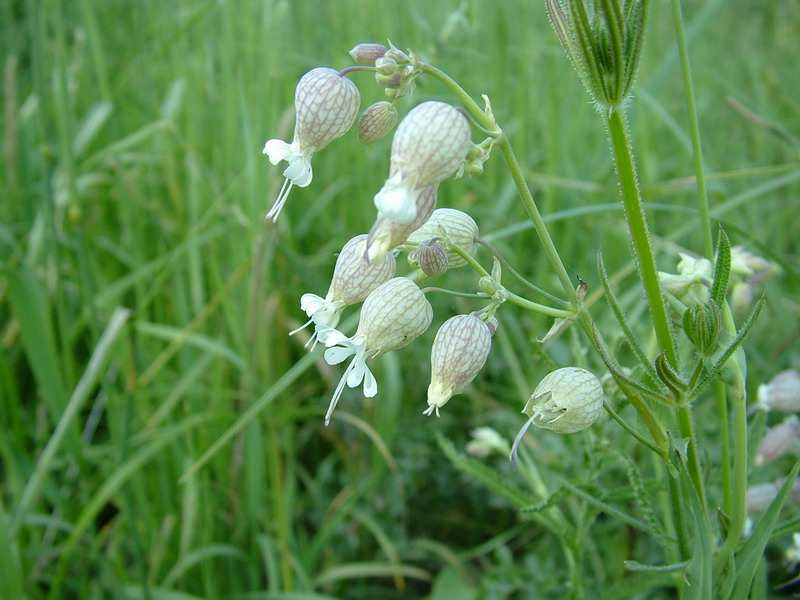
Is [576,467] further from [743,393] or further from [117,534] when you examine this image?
[117,534]

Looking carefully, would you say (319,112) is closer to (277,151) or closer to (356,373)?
(277,151)

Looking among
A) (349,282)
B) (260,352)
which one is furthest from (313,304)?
(260,352)

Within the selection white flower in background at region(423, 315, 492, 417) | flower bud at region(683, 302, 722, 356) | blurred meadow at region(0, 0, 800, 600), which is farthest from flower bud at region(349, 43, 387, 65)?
blurred meadow at region(0, 0, 800, 600)

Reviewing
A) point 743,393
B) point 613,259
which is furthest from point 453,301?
point 743,393

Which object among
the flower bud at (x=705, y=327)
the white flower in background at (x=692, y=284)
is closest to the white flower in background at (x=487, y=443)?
the white flower in background at (x=692, y=284)

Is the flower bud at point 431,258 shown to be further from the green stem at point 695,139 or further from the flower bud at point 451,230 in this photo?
the green stem at point 695,139

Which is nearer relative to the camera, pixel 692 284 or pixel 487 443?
pixel 692 284

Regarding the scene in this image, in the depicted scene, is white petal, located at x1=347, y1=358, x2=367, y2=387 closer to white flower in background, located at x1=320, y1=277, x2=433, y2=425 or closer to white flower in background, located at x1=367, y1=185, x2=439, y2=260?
white flower in background, located at x1=320, y1=277, x2=433, y2=425
